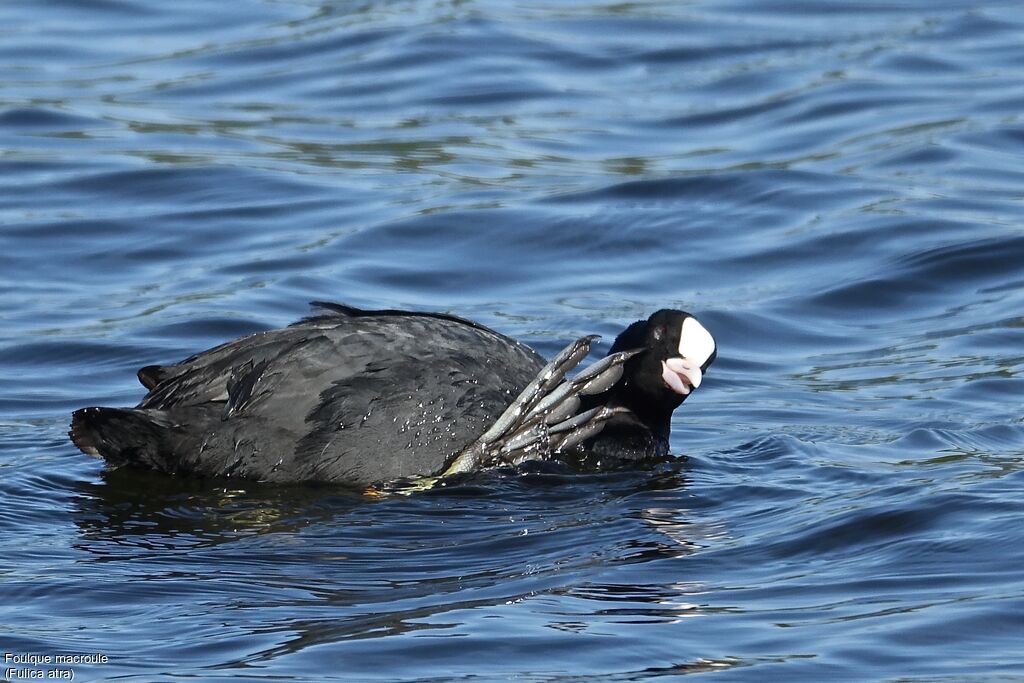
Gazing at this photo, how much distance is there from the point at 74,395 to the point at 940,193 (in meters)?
5.42

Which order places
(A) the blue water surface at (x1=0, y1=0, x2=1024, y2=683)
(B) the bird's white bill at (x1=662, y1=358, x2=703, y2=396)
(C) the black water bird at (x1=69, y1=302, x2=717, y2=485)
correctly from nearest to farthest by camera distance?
(A) the blue water surface at (x1=0, y1=0, x2=1024, y2=683) → (C) the black water bird at (x1=69, y1=302, x2=717, y2=485) → (B) the bird's white bill at (x1=662, y1=358, x2=703, y2=396)

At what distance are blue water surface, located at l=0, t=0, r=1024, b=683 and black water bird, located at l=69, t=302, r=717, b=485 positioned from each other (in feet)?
0.44

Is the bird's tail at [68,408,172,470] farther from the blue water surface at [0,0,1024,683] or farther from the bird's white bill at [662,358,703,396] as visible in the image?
the bird's white bill at [662,358,703,396]

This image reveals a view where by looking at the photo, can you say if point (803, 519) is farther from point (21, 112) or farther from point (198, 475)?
point (21, 112)

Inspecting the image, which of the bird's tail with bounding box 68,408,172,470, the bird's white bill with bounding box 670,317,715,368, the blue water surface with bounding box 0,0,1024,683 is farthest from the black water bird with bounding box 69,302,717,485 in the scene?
the bird's white bill with bounding box 670,317,715,368

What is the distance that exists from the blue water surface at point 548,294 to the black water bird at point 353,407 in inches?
5.3

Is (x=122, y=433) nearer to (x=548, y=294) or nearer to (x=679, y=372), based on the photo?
(x=679, y=372)

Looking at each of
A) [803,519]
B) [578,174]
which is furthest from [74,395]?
[578,174]

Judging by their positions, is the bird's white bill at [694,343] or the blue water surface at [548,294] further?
the bird's white bill at [694,343]

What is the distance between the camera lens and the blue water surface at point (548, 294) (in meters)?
4.55

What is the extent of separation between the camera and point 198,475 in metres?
5.79

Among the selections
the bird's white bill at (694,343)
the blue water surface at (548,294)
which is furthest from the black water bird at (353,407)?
the bird's white bill at (694,343)

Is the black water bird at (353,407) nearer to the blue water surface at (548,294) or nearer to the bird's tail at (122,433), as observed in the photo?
the bird's tail at (122,433)

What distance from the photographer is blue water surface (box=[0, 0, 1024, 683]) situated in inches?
179
